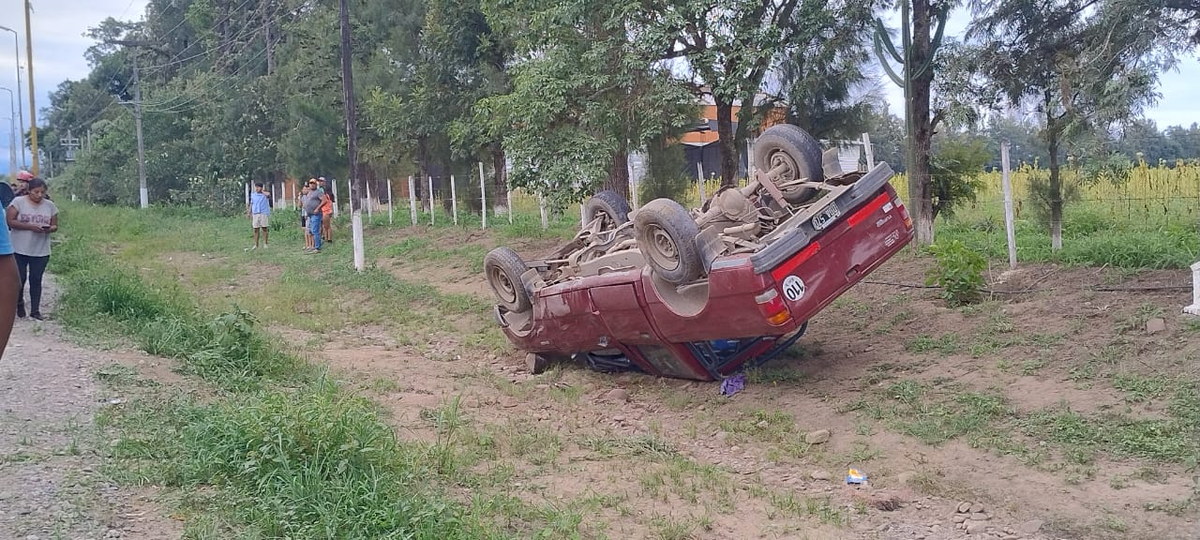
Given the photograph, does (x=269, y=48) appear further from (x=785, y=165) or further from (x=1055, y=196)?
(x=785, y=165)

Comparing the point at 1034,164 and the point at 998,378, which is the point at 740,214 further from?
the point at 1034,164

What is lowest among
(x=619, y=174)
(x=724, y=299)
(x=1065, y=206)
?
(x=724, y=299)

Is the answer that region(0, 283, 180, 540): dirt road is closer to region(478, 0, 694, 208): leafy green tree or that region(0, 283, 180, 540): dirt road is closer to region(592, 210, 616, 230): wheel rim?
region(592, 210, 616, 230): wheel rim

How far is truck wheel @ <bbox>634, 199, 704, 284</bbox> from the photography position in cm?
692

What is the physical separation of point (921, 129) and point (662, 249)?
223 inches

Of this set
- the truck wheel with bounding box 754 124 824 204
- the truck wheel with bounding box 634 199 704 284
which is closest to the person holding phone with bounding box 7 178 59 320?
the truck wheel with bounding box 634 199 704 284

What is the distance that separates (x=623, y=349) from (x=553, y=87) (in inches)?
228

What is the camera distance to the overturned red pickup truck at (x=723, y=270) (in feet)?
22.1

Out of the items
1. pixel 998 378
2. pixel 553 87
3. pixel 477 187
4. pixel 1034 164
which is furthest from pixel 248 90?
pixel 998 378

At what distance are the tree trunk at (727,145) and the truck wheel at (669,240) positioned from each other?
6429 mm

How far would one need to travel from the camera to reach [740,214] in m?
7.61

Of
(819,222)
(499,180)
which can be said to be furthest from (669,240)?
(499,180)

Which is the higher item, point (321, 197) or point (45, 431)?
point (321, 197)

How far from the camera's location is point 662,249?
7.21 meters
